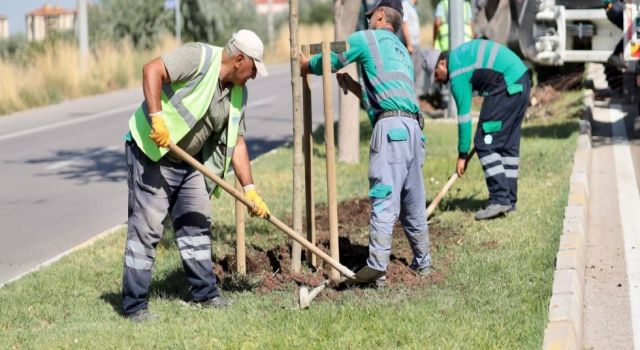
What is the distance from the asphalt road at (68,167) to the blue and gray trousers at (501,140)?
347cm

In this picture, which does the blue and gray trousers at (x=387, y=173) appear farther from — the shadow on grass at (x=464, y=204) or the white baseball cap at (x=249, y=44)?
the shadow on grass at (x=464, y=204)

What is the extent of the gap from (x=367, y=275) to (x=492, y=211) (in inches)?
105

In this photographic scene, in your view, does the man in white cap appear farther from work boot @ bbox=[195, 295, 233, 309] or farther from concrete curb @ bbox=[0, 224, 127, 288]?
concrete curb @ bbox=[0, 224, 127, 288]

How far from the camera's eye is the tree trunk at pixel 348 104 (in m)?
12.8

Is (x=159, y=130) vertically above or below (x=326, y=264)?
above

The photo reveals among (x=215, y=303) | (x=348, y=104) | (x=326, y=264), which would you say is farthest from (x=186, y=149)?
(x=348, y=104)

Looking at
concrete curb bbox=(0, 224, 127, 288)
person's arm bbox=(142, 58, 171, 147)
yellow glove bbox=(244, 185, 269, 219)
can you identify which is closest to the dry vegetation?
concrete curb bbox=(0, 224, 127, 288)

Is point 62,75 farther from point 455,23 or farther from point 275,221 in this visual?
point 275,221

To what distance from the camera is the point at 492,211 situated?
9602 millimetres

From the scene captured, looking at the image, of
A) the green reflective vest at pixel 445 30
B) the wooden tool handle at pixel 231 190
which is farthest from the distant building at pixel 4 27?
the wooden tool handle at pixel 231 190

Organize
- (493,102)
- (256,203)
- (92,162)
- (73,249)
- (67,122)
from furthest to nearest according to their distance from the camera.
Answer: (67,122) < (92,162) < (493,102) < (73,249) < (256,203)

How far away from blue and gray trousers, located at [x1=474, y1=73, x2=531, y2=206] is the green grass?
263 mm

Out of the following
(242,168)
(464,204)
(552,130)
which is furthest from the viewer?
(552,130)

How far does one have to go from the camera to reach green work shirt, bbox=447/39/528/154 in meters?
9.31
